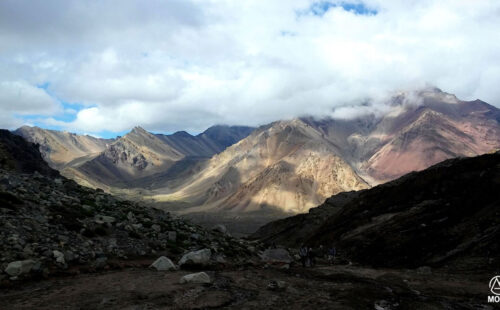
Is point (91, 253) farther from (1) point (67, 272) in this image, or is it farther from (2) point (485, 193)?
(2) point (485, 193)

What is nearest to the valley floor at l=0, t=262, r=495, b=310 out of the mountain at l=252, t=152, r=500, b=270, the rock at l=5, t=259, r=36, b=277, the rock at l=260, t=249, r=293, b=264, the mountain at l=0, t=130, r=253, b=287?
the rock at l=5, t=259, r=36, b=277

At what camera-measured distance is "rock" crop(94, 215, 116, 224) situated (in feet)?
82.4

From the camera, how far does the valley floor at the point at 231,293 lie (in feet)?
48.8

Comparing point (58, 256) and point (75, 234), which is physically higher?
point (75, 234)

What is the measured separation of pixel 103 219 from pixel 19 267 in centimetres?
861

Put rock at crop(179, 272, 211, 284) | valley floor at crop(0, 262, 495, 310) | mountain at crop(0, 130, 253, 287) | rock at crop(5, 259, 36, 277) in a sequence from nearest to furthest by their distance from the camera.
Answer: valley floor at crop(0, 262, 495, 310)
rock at crop(5, 259, 36, 277)
rock at crop(179, 272, 211, 284)
mountain at crop(0, 130, 253, 287)

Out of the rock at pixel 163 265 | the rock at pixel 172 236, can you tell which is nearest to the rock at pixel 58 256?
the rock at pixel 163 265

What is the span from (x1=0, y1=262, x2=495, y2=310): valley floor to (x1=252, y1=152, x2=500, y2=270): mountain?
398 inches

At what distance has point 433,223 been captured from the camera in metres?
41.5

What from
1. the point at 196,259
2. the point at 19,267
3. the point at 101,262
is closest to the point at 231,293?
the point at 196,259

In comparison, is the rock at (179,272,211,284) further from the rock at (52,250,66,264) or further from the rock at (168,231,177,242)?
the rock at (168,231,177,242)

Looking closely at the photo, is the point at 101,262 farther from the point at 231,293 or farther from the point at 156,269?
the point at 231,293

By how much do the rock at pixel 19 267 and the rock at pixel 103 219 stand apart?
736cm

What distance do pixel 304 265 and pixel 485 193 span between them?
2469 centimetres
